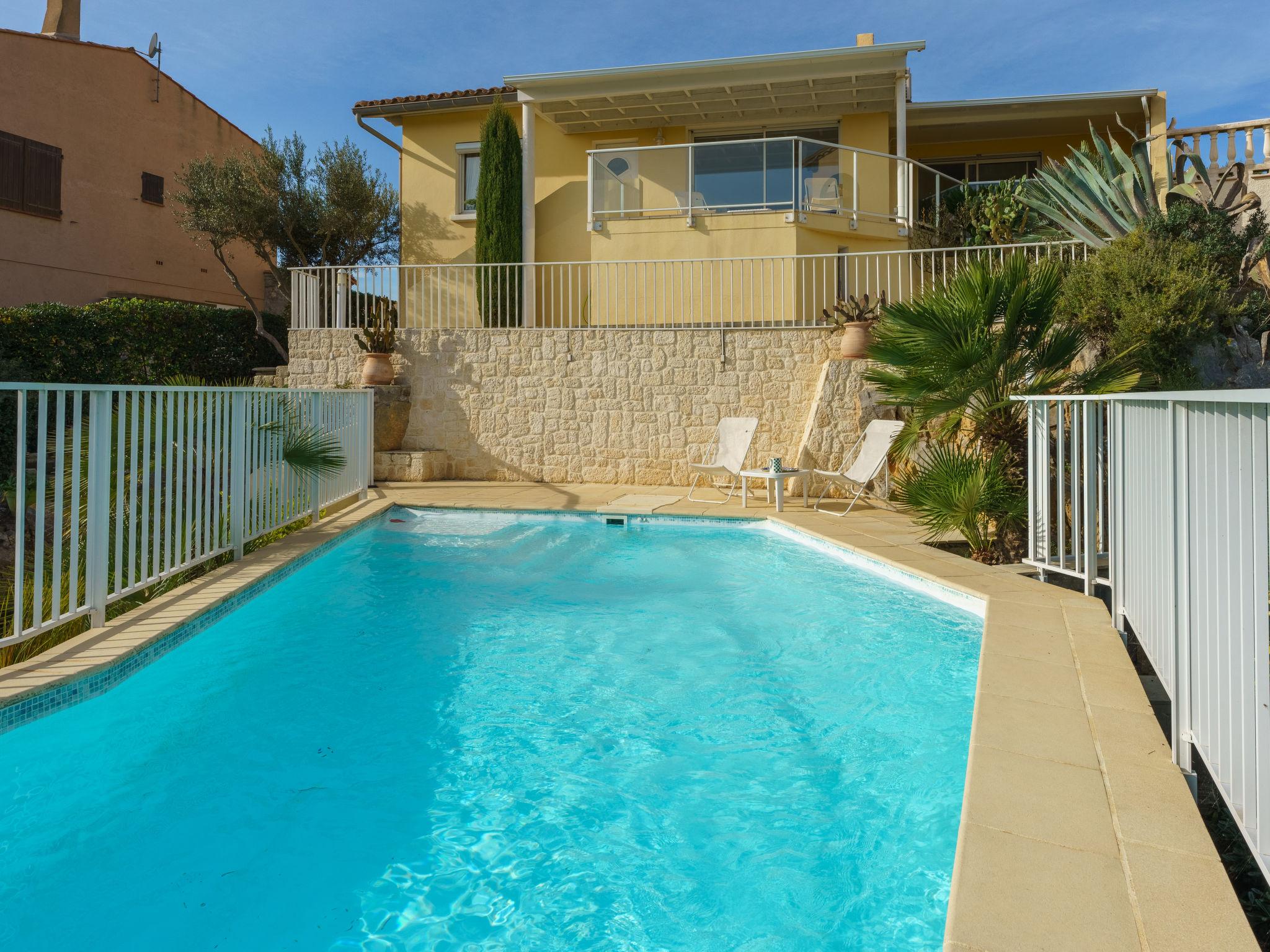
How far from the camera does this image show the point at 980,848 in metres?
2.22

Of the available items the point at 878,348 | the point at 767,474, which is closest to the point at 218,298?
the point at 767,474

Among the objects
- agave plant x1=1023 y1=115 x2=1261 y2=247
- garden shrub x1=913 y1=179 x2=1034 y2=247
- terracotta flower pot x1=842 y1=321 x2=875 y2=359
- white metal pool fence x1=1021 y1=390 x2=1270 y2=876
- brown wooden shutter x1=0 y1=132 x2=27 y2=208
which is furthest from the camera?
brown wooden shutter x1=0 y1=132 x2=27 y2=208

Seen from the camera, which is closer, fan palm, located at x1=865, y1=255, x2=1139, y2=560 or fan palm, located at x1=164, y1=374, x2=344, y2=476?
fan palm, located at x1=865, y1=255, x2=1139, y2=560

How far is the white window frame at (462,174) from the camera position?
15758 millimetres

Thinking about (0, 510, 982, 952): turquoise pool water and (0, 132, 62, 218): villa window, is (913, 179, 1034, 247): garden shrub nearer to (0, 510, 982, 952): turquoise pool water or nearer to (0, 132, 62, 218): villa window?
(0, 510, 982, 952): turquoise pool water

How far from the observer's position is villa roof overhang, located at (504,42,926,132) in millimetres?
12648

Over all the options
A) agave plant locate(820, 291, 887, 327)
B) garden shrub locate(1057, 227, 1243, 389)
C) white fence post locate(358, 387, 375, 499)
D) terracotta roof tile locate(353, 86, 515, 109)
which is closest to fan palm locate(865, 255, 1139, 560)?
garden shrub locate(1057, 227, 1243, 389)

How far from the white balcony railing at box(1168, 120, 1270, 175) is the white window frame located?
11.4 metres

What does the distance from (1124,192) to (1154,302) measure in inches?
91.2

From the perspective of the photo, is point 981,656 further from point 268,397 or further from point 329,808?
point 268,397

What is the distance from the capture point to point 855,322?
35.8ft

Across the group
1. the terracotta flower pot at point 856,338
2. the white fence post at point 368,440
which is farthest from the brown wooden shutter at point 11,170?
the terracotta flower pot at point 856,338

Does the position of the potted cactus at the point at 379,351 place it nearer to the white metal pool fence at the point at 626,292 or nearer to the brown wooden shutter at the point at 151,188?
the white metal pool fence at the point at 626,292

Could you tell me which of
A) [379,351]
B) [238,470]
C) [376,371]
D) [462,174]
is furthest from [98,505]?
[462,174]
